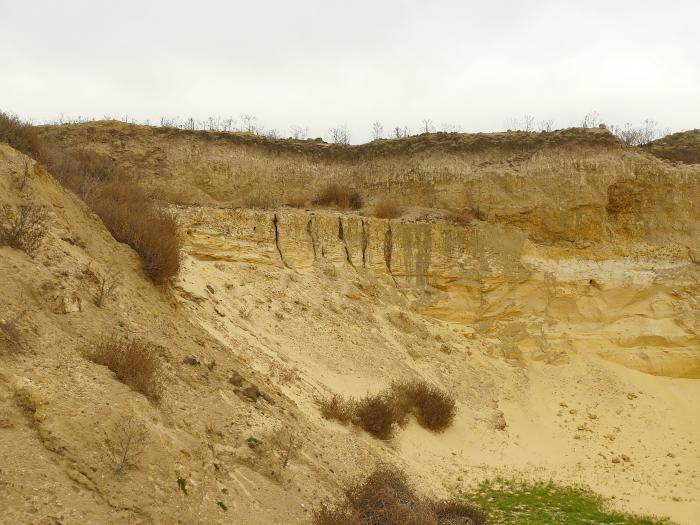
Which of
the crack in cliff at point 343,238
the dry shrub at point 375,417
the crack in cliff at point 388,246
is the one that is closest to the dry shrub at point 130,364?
the dry shrub at point 375,417

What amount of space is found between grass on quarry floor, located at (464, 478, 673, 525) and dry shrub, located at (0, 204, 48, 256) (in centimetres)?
687

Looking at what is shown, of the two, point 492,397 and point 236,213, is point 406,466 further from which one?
point 236,213

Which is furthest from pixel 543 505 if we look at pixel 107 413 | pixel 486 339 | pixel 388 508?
pixel 107 413

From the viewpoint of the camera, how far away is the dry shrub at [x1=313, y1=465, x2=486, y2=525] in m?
6.68

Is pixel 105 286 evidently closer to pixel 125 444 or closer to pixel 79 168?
pixel 125 444

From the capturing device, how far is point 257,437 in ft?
24.2

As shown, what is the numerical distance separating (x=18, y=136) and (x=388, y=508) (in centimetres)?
926

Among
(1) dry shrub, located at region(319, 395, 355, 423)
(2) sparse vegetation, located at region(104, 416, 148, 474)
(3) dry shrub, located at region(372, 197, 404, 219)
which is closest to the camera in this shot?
(2) sparse vegetation, located at region(104, 416, 148, 474)

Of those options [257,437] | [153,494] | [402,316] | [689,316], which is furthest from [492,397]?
[153,494]

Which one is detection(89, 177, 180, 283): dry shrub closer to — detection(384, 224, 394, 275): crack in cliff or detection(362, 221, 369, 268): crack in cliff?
detection(362, 221, 369, 268): crack in cliff

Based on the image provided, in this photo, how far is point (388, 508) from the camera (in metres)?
7.24

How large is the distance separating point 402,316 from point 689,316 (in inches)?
273

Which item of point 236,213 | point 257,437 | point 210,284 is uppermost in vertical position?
point 236,213

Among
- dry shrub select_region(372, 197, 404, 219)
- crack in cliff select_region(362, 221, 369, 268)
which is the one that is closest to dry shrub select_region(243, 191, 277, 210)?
crack in cliff select_region(362, 221, 369, 268)
